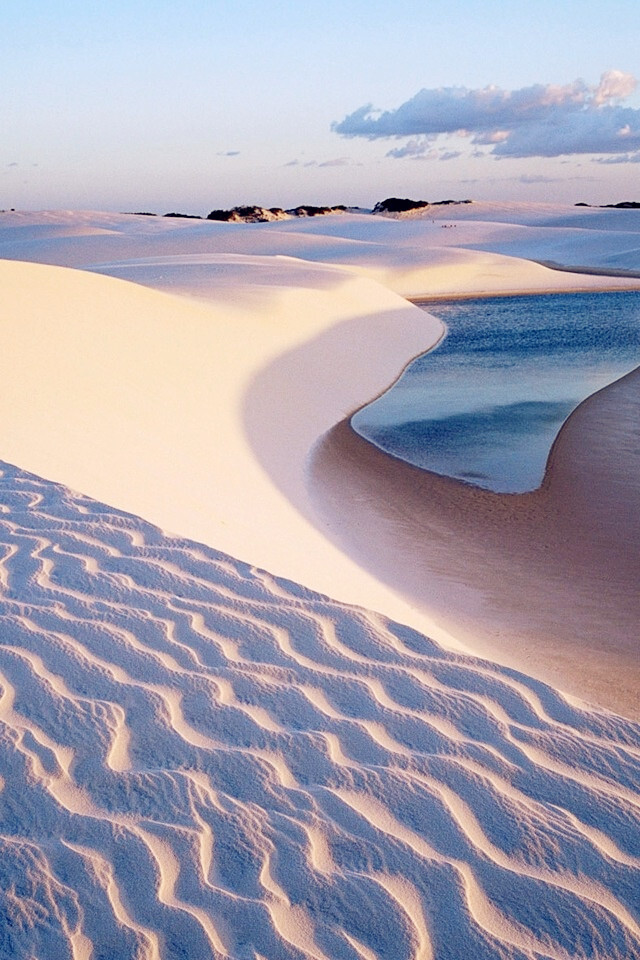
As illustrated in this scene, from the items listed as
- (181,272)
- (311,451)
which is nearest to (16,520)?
(311,451)

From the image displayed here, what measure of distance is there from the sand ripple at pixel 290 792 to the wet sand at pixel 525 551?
130cm

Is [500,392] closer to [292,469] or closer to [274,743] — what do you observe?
[292,469]

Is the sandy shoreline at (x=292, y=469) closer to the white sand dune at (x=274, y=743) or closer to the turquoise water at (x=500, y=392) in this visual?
the white sand dune at (x=274, y=743)

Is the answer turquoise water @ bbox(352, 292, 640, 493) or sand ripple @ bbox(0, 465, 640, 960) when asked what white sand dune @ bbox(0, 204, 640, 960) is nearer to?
sand ripple @ bbox(0, 465, 640, 960)

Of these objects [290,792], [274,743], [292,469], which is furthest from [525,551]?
[290,792]

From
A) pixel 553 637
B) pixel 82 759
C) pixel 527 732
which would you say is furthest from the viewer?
pixel 553 637

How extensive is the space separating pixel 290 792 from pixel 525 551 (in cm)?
390

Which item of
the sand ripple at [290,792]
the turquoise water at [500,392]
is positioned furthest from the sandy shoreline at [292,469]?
the sand ripple at [290,792]

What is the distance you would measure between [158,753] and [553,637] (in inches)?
105

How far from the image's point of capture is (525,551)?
594 centimetres

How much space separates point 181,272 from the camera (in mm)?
23547

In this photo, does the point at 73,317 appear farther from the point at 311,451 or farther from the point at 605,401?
the point at 605,401

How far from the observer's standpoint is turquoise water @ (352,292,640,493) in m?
8.73

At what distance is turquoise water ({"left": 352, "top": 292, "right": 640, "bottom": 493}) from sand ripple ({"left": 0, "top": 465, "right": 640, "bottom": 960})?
4.70m
